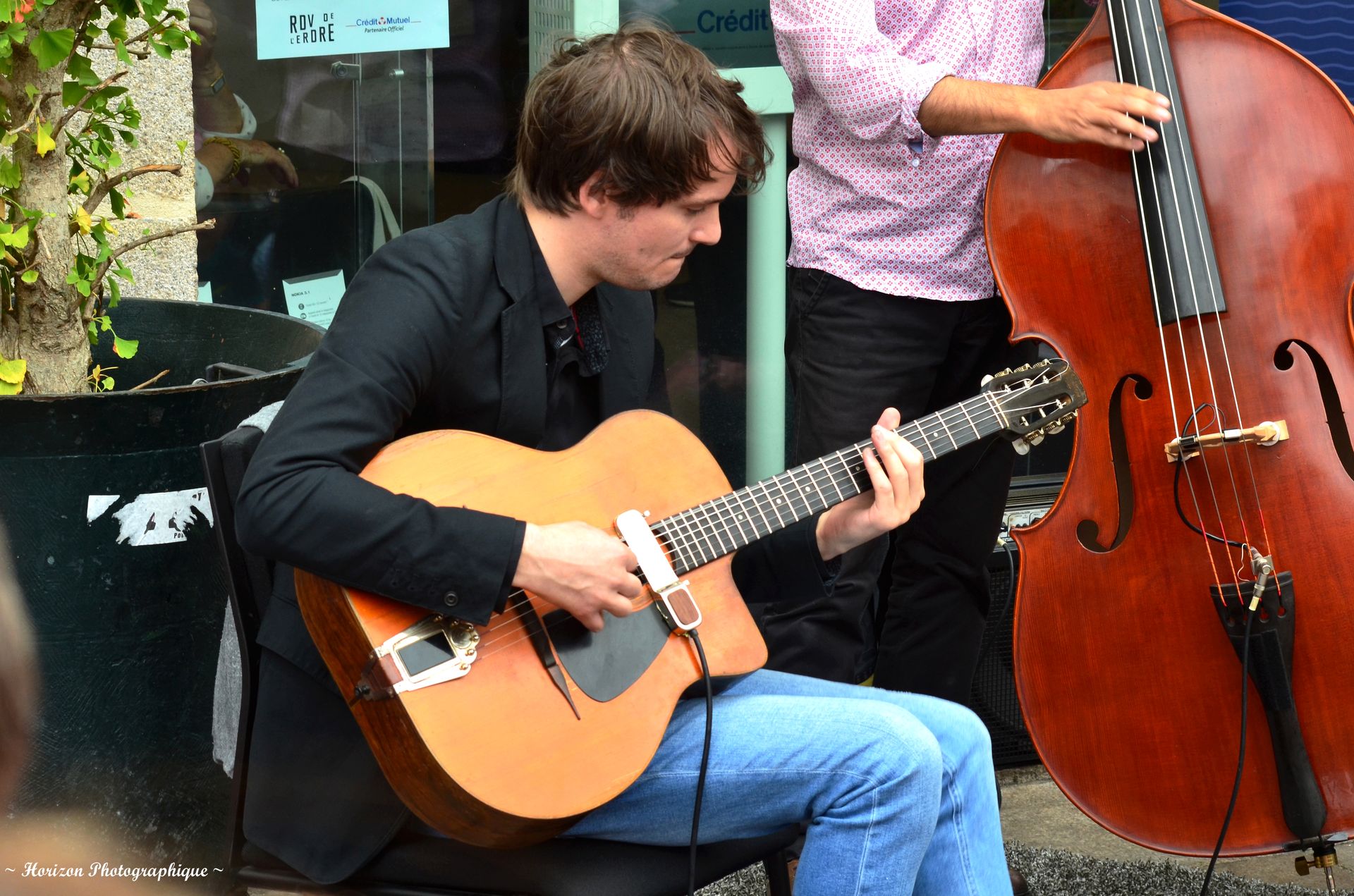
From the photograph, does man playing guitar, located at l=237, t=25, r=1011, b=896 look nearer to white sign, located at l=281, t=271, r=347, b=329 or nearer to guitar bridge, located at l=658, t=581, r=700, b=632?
guitar bridge, located at l=658, t=581, r=700, b=632

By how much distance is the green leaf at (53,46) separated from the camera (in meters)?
1.71

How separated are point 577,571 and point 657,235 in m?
0.42

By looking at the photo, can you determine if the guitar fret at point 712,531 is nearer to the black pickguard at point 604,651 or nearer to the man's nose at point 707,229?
the black pickguard at point 604,651

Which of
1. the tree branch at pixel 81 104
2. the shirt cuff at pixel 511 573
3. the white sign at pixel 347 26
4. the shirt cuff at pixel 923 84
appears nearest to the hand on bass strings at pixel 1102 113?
the shirt cuff at pixel 923 84

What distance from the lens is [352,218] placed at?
2938 mm

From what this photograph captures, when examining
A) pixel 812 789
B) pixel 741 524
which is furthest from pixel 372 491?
pixel 812 789

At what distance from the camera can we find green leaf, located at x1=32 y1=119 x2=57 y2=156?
71.6 inches

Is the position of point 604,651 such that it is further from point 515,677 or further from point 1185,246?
point 1185,246

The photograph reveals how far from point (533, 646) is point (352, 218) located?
1760mm

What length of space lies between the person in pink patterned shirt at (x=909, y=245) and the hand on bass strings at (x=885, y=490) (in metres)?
0.51

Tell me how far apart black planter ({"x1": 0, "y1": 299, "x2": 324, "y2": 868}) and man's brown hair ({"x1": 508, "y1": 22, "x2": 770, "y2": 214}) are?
0.58 metres

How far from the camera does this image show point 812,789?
1.44m

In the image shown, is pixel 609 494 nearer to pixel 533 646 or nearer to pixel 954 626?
pixel 533 646

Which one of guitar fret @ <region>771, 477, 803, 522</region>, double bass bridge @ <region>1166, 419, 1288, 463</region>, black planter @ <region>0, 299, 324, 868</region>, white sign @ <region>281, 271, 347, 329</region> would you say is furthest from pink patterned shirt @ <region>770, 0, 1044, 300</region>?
white sign @ <region>281, 271, 347, 329</region>
